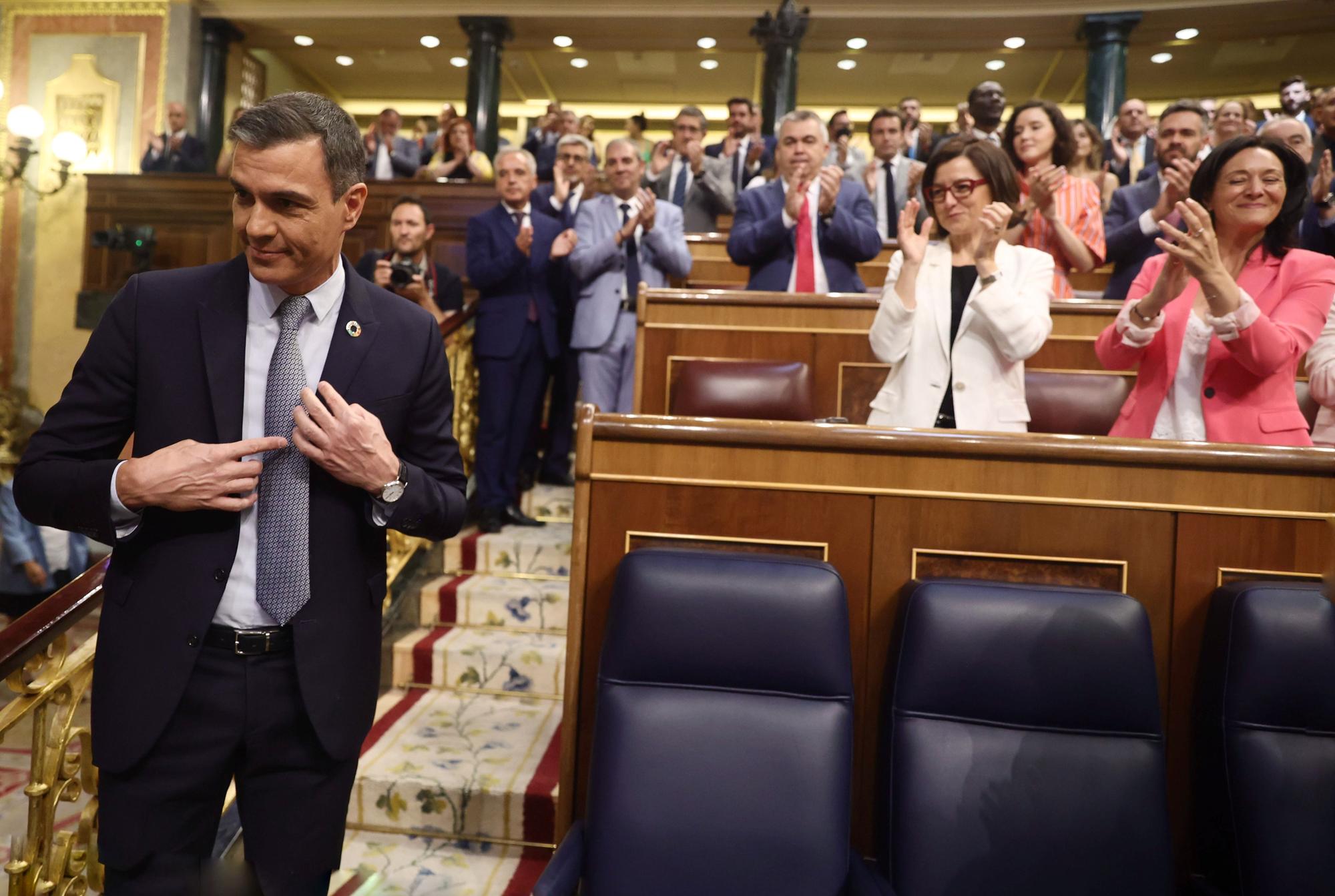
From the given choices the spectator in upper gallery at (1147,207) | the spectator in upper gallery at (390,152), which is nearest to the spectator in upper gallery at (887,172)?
the spectator in upper gallery at (1147,207)

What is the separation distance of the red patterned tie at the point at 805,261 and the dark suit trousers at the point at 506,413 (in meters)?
0.93

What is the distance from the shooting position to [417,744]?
201 cm

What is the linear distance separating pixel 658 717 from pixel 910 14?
724 centimetres

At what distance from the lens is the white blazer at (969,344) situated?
1.76 metres

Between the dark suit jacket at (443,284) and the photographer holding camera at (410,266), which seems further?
the dark suit jacket at (443,284)

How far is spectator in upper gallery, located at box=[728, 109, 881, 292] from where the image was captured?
8.83ft

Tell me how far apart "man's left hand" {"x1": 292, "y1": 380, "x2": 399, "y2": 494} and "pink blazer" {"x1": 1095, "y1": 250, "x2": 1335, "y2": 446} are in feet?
4.39

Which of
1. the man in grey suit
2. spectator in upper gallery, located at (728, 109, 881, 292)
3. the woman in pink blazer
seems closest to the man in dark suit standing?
the woman in pink blazer

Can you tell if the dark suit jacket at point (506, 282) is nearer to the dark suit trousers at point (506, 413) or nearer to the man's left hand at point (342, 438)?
the dark suit trousers at point (506, 413)

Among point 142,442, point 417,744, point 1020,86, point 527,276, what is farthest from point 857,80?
A: point 142,442

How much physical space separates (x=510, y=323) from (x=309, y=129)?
7.11ft

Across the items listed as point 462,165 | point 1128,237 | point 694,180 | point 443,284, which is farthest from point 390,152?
point 1128,237

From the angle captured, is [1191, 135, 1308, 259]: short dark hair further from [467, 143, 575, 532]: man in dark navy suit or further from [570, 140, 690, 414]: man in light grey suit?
[467, 143, 575, 532]: man in dark navy suit

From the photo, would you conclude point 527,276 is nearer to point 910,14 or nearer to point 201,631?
point 201,631
